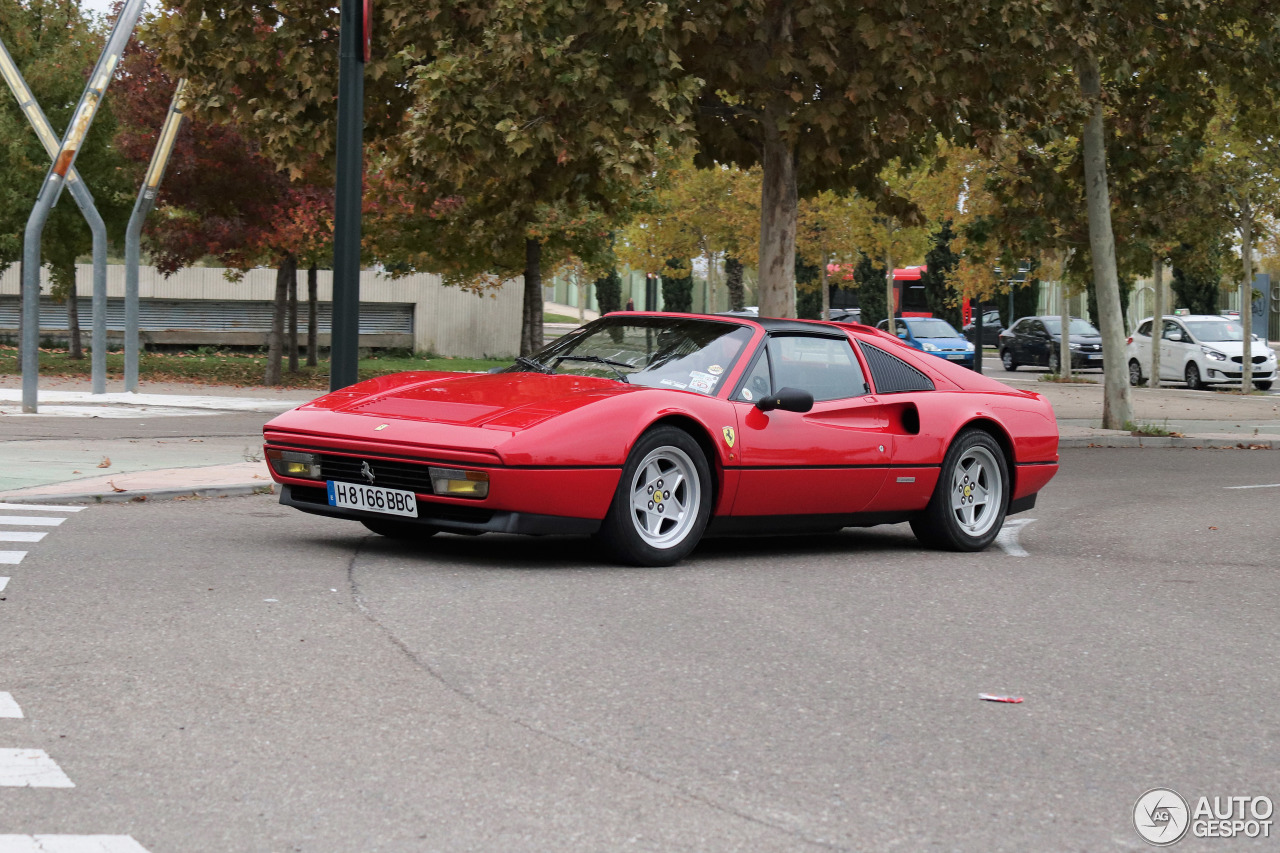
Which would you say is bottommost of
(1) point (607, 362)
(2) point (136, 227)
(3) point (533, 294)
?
(1) point (607, 362)

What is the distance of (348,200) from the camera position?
12406 mm

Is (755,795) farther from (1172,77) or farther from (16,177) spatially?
(16,177)

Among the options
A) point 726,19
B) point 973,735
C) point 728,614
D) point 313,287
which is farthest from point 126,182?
point 973,735

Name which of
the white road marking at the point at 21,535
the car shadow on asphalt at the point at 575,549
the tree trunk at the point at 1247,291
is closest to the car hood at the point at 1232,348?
the tree trunk at the point at 1247,291

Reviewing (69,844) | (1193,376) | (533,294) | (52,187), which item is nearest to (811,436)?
(69,844)

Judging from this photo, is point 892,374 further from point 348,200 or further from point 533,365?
point 348,200

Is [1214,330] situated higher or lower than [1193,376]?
higher

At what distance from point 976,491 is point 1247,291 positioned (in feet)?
81.7

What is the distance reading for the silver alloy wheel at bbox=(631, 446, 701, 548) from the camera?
812 centimetres

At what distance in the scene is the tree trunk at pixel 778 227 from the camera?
19469mm

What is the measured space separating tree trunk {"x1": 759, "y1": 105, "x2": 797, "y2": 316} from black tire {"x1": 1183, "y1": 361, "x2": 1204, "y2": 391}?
62.6 feet

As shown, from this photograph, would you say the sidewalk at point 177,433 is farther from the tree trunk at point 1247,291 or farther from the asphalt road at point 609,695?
the asphalt road at point 609,695

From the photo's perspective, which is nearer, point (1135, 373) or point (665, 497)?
point (665, 497)

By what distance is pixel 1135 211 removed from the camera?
73.8 ft
